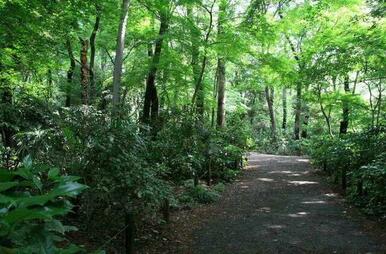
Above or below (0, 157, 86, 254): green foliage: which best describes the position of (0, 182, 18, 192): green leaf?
above

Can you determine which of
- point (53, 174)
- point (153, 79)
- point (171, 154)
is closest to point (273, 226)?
point (171, 154)

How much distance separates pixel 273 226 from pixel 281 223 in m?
0.29

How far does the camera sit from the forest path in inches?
265

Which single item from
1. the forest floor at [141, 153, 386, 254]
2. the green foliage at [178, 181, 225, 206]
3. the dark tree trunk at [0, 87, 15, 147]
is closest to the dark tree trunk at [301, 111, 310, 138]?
the forest floor at [141, 153, 386, 254]

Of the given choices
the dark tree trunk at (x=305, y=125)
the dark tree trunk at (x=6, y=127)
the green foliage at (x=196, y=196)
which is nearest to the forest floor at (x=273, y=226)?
the green foliage at (x=196, y=196)

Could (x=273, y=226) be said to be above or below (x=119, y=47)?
below

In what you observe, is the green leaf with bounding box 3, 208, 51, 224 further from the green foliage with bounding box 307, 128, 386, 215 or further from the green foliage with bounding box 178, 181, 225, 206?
the green foliage with bounding box 178, 181, 225, 206

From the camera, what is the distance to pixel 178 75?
13484mm

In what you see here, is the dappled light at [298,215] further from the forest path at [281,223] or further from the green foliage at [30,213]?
the green foliage at [30,213]

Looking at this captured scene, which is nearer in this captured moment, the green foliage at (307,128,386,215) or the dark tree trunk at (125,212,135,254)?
the dark tree trunk at (125,212,135,254)

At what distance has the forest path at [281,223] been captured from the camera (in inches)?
265

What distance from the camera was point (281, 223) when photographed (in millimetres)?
8117

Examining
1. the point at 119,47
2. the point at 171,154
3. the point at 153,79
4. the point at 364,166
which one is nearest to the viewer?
the point at 364,166

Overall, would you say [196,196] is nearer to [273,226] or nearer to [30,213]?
[273,226]
